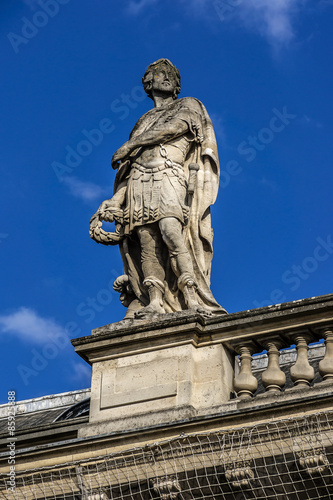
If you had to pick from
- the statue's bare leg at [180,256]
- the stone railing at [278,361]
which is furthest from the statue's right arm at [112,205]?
the stone railing at [278,361]

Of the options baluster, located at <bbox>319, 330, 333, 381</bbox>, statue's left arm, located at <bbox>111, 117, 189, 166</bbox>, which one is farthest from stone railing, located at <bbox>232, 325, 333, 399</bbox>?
statue's left arm, located at <bbox>111, 117, 189, 166</bbox>

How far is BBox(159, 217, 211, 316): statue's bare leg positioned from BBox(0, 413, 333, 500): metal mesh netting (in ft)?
7.23

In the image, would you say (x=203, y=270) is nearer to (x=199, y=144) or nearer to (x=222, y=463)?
(x=199, y=144)

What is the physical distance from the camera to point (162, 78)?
622 inches

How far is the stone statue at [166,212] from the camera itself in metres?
14.3

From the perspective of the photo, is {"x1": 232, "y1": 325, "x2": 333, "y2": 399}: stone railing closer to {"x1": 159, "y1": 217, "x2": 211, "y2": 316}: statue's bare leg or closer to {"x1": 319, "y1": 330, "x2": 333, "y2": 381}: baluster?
{"x1": 319, "y1": 330, "x2": 333, "y2": 381}: baluster

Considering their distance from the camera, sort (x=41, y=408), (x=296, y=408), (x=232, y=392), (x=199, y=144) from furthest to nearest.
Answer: (x=41, y=408) < (x=199, y=144) < (x=232, y=392) < (x=296, y=408)

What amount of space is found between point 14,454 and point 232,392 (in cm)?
245

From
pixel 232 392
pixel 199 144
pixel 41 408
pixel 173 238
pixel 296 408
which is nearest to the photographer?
pixel 296 408

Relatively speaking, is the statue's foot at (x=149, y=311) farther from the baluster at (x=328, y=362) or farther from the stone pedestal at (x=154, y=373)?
the baluster at (x=328, y=362)

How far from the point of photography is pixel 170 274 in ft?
47.5

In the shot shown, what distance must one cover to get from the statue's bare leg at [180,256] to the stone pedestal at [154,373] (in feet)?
1.84

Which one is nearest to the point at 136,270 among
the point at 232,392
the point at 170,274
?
the point at 170,274

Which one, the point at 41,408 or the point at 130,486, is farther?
the point at 41,408
